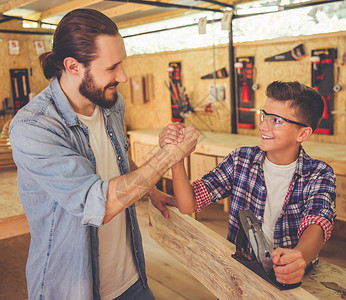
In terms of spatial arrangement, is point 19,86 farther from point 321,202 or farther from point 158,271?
point 321,202

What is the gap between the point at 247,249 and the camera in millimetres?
1454

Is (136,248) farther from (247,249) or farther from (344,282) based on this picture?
(344,282)

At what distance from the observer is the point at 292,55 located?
3.86 metres

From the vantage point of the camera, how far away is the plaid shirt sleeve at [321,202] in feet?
4.67

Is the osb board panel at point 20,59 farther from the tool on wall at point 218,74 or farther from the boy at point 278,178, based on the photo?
the boy at point 278,178

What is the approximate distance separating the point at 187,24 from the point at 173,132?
3.74 metres

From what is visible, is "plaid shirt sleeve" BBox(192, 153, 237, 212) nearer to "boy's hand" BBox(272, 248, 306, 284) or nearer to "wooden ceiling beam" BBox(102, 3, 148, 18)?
"boy's hand" BBox(272, 248, 306, 284)

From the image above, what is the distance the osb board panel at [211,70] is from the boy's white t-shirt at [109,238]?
9.11 ft

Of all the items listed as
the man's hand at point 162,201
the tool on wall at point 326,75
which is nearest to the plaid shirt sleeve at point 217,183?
the man's hand at point 162,201

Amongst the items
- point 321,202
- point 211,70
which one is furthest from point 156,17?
point 321,202

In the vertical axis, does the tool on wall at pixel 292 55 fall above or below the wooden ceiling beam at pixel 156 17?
below

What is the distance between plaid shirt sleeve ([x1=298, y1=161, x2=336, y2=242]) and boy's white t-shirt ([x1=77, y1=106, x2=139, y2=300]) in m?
0.75

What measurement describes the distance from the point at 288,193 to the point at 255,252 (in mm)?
450

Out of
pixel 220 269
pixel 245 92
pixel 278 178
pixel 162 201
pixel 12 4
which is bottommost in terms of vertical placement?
pixel 220 269
